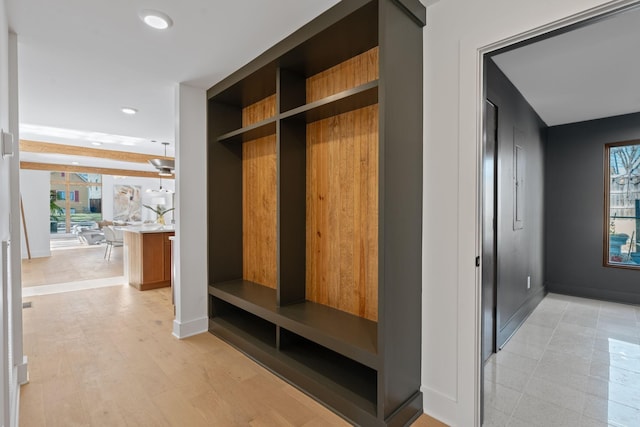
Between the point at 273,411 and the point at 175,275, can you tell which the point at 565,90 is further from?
the point at 175,275

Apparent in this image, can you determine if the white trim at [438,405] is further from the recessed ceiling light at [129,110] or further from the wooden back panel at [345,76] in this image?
the recessed ceiling light at [129,110]

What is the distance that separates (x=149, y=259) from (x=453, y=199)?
4669 millimetres

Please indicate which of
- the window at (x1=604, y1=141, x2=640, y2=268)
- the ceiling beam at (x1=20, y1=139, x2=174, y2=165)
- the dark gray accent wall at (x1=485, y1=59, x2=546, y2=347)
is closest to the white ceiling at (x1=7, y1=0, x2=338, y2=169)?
the dark gray accent wall at (x1=485, y1=59, x2=546, y2=347)

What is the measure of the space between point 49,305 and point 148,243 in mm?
1371

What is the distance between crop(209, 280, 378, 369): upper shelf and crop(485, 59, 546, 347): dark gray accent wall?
148cm

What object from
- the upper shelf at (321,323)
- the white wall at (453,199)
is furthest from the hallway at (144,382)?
the upper shelf at (321,323)

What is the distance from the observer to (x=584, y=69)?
9.06 ft

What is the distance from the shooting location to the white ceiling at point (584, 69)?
2.23m

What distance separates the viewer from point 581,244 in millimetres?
4438

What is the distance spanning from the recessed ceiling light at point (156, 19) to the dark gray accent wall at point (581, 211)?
17.2 ft

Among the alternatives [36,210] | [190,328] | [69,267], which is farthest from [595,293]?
[36,210]

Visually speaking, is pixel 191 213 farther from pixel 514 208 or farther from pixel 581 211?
pixel 581 211

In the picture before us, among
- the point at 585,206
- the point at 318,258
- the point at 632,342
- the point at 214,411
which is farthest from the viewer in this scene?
the point at 585,206

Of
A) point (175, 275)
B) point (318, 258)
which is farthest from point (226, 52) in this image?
point (175, 275)
